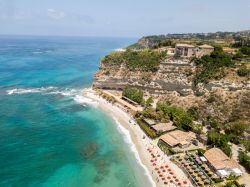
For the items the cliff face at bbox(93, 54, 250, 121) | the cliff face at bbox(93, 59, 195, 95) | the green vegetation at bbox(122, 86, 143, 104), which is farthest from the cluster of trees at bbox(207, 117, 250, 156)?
the green vegetation at bbox(122, 86, 143, 104)

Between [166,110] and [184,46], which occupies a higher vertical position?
[184,46]

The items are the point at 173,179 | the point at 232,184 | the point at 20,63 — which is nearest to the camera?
the point at 232,184

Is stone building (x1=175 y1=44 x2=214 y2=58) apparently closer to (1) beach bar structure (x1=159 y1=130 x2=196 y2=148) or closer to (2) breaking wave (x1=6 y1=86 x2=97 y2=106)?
(2) breaking wave (x1=6 y1=86 x2=97 y2=106)

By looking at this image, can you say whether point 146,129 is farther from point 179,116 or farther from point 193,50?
point 193,50

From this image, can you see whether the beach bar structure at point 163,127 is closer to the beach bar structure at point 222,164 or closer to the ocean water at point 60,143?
the ocean water at point 60,143

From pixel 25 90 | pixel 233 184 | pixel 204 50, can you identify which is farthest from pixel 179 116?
pixel 25 90

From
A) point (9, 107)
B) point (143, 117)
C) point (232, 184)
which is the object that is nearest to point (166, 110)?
point (143, 117)

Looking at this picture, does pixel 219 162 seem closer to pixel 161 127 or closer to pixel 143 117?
pixel 161 127
